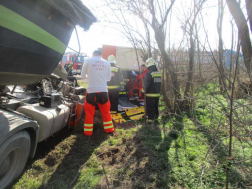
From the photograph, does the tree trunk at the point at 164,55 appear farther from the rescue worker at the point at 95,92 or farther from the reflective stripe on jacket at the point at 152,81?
the rescue worker at the point at 95,92

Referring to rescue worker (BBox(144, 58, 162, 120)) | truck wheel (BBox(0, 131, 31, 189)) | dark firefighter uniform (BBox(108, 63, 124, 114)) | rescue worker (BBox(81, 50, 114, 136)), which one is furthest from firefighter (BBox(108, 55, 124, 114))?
truck wheel (BBox(0, 131, 31, 189))

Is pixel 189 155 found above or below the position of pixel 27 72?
below

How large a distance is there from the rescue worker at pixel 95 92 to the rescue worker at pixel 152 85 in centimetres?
137

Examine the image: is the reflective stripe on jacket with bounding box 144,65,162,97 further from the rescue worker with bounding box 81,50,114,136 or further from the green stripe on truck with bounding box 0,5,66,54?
the green stripe on truck with bounding box 0,5,66,54

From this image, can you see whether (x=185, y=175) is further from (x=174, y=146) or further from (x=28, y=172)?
(x=28, y=172)

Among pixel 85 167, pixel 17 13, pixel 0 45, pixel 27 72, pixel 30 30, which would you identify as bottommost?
pixel 85 167

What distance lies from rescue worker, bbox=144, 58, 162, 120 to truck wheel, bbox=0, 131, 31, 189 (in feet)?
11.0

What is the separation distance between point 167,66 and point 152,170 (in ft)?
11.0

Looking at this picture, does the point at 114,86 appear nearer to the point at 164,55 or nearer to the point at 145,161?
the point at 164,55

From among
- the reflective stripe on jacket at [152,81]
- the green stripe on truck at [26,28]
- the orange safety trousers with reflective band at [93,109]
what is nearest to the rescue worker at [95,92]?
the orange safety trousers with reflective band at [93,109]

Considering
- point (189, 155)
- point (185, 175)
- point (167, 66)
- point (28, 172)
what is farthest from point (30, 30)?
point (167, 66)

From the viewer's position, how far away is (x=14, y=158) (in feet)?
7.31

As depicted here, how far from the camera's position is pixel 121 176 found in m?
2.47

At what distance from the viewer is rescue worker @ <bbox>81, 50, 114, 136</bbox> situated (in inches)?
155
